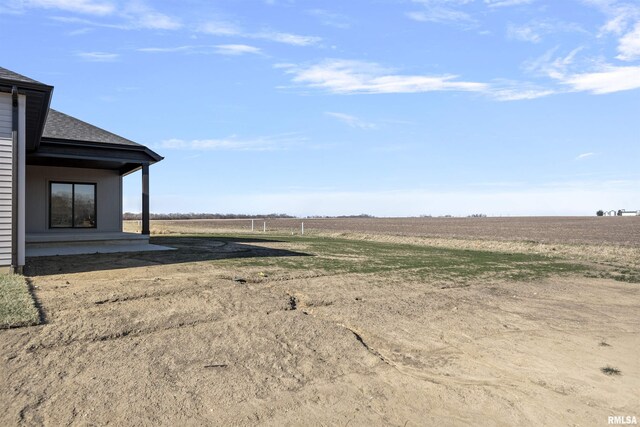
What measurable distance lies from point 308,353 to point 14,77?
8.02 metres

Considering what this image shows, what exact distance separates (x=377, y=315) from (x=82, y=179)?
1403cm

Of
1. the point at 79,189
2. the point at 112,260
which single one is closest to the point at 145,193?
the point at 79,189

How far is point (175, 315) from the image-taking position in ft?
20.2

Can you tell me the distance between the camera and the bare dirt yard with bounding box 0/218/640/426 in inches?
156

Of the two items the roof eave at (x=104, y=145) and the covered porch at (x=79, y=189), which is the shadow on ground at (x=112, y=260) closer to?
the covered porch at (x=79, y=189)

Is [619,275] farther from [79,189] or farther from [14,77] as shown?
[79,189]

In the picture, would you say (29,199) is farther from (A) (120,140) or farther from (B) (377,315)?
(B) (377,315)

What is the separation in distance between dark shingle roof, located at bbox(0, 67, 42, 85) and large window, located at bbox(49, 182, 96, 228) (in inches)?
306

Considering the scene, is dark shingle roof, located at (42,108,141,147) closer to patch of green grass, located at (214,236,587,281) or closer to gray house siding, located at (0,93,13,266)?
gray house siding, located at (0,93,13,266)

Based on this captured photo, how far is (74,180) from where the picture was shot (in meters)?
16.6

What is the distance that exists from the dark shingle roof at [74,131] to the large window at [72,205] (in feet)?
7.46

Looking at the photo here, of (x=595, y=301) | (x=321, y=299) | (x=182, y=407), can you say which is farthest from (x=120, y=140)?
(x=595, y=301)

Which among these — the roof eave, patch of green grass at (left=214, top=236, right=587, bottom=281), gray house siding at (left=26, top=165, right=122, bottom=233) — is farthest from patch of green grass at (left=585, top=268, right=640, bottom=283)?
gray house siding at (left=26, top=165, right=122, bottom=233)

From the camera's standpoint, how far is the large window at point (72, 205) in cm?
1622
